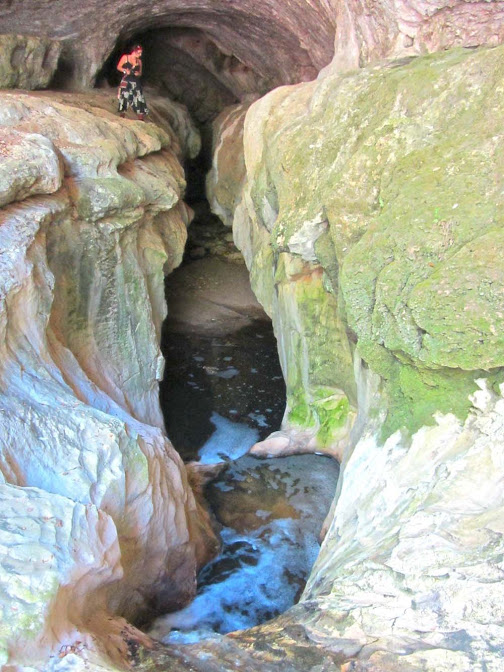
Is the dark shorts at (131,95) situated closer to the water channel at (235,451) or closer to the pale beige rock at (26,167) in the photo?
the water channel at (235,451)

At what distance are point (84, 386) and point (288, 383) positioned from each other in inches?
121

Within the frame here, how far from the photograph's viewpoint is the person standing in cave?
30.9 feet

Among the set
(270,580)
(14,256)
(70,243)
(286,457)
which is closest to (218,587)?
(270,580)

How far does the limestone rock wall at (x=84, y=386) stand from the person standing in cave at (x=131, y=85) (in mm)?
721

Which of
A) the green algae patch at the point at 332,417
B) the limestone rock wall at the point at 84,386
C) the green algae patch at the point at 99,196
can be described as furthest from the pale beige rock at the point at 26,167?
the green algae patch at the point at 332,417

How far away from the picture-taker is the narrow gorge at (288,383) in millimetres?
3336

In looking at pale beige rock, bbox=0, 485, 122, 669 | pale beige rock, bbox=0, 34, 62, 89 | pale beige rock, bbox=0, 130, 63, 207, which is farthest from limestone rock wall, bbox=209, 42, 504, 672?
pale beige rock, bbox=0, 34, 62, 89

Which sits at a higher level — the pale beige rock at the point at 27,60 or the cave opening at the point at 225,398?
the pale beige rock at the point at 27,60

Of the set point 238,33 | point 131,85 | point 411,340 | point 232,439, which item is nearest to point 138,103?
point 131,85

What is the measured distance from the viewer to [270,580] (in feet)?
18.0

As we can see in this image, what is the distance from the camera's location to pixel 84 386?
558 centimetres

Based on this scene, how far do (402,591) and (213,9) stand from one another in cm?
1033

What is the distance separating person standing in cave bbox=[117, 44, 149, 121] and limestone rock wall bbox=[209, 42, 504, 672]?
4.36 meters

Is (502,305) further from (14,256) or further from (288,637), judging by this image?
(14,256)
